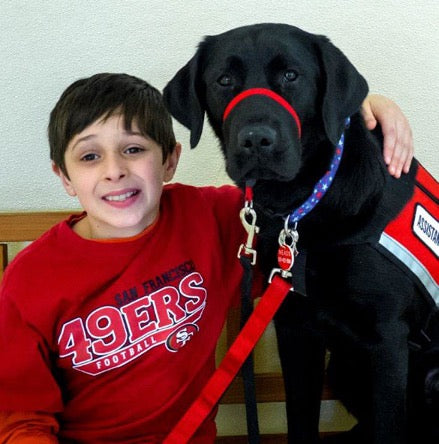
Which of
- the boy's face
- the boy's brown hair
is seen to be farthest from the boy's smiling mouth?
the boy's brown hair

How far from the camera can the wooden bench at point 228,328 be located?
1.31 meters

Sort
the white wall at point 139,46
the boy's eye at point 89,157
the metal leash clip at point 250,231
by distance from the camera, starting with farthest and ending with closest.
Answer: the white wall at point 139,46 < the boy's eye at point 89,157 < the metal leash clip at point 250,231

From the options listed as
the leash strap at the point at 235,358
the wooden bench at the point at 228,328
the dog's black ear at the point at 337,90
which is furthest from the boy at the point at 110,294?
the dog's black ear at the point at 337,90

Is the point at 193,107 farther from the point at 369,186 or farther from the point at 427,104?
the point at 427,104

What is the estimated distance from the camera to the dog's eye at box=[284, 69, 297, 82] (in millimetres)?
907

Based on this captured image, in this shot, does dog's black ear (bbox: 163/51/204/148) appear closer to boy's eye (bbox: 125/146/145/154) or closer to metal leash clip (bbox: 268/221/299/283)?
boy's eye (bbox: 125/146/145/154)

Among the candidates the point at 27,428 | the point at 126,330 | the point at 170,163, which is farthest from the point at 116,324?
→ the point at 170,163

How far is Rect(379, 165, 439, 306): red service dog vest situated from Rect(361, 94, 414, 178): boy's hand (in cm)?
6

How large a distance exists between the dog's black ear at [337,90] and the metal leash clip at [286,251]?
17cm

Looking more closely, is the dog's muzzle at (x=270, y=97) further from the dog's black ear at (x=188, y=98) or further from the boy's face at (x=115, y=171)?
the boy's face at (x=115, y=171)

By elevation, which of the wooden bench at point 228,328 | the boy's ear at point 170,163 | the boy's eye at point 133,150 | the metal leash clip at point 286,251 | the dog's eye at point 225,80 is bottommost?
the wooden bench at point 228,328

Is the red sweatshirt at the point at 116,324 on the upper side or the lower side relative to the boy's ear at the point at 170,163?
lower

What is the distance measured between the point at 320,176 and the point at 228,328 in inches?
22.1

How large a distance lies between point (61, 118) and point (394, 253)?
637mm
